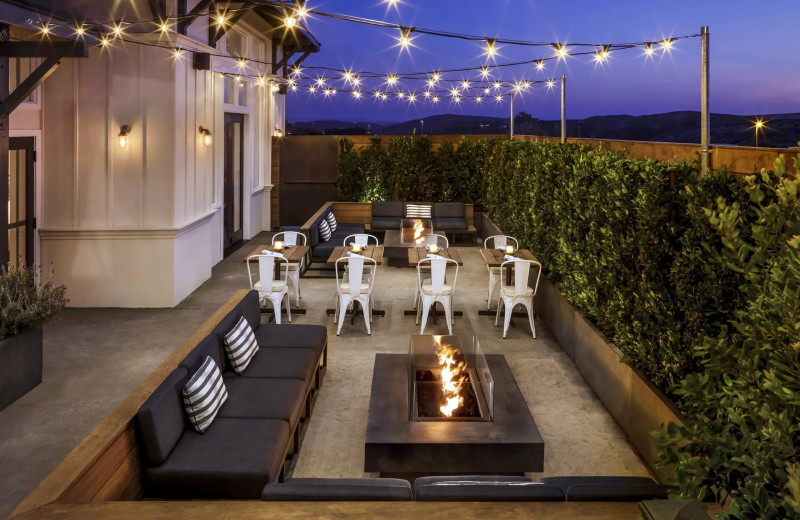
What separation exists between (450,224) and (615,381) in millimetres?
9359

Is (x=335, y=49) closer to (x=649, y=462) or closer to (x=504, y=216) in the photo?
(x=504, y=216)

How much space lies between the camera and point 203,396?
14.0ft

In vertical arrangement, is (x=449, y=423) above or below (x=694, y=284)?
below

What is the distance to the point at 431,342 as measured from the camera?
6.56 m

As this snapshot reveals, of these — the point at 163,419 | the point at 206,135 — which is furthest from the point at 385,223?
the point at 163,419

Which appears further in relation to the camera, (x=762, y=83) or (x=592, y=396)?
(x=762, y=83)

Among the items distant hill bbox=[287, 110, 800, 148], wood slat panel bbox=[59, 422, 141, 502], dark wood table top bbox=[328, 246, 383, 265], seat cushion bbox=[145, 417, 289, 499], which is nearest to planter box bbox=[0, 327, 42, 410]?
seat cushion bbox=[145, 417, 289, 499]

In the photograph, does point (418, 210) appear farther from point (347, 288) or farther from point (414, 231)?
point (347, 288)

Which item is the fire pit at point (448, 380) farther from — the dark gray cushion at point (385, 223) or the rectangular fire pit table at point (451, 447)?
the dark gray cushion at point (385, 223)

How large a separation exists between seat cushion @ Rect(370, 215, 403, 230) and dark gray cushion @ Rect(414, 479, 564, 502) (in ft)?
38.9

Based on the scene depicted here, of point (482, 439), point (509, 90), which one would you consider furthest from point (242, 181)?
point (482, 439)

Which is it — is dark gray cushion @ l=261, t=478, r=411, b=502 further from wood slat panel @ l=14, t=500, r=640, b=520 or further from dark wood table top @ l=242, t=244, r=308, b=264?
dark wood table top @ l=242, t=244, r=308, b=264

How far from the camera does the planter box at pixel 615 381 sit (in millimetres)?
4836

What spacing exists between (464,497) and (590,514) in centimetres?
52
